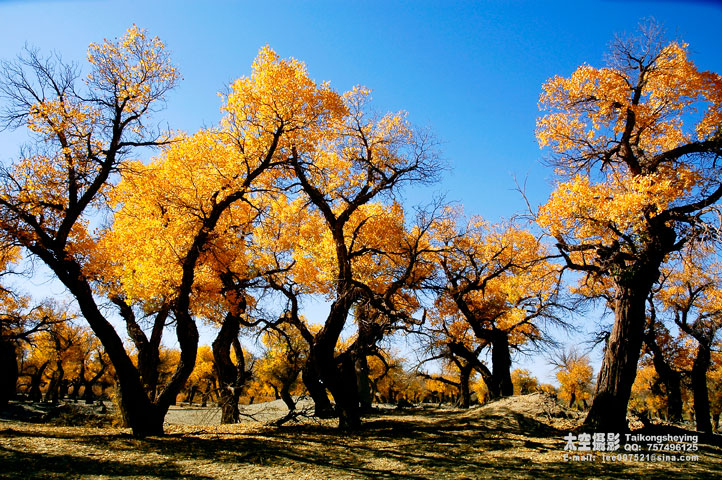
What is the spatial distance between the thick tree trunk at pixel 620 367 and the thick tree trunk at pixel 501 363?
30.1 ft

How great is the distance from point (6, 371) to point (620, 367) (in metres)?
24.8

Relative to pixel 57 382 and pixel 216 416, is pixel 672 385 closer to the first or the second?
pixel 216 416

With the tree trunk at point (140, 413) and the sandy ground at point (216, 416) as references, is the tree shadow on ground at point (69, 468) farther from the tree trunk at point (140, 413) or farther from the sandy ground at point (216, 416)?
the sandy ground at point (216, 416)

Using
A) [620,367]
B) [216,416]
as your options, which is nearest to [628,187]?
[620,367]

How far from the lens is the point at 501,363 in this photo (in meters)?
18.8

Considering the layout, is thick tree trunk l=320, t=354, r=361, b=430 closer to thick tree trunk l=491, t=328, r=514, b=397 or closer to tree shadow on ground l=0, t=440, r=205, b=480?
tree shadow on ground l=0, t=440, r=205, b=480

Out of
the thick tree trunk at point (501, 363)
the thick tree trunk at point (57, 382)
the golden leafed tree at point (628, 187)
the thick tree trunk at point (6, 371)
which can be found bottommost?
the thick tree trunk at point (57, 382)

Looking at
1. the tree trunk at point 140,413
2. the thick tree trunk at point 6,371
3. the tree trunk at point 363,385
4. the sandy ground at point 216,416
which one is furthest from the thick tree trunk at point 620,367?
the thick tree trunk at point 6,371

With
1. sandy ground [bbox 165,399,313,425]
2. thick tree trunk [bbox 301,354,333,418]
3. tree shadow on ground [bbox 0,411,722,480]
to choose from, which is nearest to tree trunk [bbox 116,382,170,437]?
tree shadow on ground [bbox 0,411,722,480]

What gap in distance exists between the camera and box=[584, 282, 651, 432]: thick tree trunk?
30.3ft

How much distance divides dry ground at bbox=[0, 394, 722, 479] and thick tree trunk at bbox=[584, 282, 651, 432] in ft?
3.79

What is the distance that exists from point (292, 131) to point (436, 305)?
38.6ft

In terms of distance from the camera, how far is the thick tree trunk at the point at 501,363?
725 inches

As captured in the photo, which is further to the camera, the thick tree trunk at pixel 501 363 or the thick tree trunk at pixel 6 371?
the thick tree trunk at pixel 501 363
